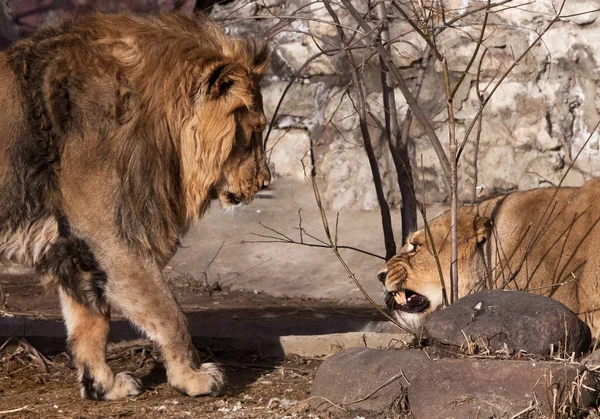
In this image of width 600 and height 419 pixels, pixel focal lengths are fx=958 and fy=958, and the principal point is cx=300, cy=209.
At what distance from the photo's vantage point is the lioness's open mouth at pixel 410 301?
4633 millimetres

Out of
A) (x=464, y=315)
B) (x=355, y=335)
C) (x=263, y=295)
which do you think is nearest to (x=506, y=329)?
(x=464, y=315)

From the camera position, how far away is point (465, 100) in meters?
7.34

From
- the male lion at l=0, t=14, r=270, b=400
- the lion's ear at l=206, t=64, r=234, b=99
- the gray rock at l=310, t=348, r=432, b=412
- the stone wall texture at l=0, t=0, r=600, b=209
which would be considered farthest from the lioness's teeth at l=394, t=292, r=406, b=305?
the stone wall texture at l=0, t=0, r=600, b=209

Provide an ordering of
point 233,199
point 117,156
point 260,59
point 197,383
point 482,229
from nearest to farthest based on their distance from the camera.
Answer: point 117,156
point 197,383
point 260,59
point 233,199
point 482,229

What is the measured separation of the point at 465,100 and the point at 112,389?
13.7 feet

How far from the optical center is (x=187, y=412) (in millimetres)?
3871

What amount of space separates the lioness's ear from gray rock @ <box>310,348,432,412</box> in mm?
971

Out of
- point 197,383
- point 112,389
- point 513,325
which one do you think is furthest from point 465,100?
point 112,389

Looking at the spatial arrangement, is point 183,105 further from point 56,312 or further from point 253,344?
point 56,312

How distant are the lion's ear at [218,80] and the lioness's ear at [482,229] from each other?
139 cm

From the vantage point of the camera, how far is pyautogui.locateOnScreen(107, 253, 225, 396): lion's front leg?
3.91 metres

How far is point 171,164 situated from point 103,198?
38cm

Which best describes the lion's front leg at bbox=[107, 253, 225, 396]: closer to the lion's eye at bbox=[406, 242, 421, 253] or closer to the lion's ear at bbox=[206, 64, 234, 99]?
the lion's ear at bbox=[206, 64, 234, 99]

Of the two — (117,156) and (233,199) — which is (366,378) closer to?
(233,199)
